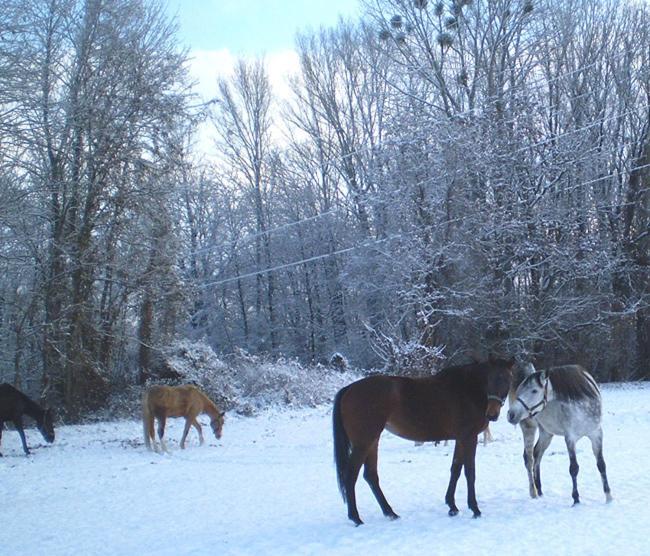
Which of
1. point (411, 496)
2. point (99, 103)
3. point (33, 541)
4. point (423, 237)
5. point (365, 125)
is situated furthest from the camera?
point (365, 125)

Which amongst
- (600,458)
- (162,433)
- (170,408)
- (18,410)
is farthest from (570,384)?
(18,410)

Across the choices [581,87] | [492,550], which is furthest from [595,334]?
[492,550]

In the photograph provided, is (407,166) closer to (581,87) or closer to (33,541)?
(581,87)

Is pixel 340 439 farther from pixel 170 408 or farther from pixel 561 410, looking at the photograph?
pixel 170 408

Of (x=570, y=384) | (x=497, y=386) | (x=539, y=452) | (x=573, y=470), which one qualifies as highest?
(x=497, y=386)

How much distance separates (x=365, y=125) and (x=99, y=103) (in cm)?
1982

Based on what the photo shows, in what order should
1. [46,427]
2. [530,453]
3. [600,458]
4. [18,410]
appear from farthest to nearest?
[46,427]
[18,410]
[530,453]
[600,458]

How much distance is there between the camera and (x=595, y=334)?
2475cm

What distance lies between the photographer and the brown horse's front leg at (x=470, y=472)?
21.8ft

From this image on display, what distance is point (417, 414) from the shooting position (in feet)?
22.6

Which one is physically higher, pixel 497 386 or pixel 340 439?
pixel 497 386

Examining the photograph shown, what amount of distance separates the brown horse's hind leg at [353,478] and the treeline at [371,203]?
652 centimetres

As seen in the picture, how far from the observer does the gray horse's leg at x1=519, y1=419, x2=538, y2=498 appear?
735 cm

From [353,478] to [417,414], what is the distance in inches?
36.4
